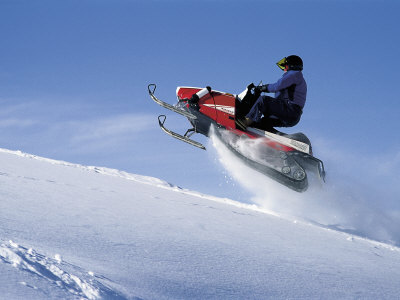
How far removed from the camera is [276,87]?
680 centimetres

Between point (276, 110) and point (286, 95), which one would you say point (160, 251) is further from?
point (286, 95)

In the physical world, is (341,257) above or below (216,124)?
below

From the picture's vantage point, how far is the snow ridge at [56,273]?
8.05ft

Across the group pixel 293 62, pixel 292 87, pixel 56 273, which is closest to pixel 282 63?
pixel 293 62

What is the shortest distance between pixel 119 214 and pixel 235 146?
289 cm

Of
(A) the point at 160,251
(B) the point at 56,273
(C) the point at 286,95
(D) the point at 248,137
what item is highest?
(C) the point at 286,95

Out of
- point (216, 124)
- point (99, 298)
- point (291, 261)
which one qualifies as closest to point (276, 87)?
point (216, 124)

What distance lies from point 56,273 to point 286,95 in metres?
5.02

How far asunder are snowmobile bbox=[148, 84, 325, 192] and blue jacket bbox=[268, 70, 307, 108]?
413 millimetres

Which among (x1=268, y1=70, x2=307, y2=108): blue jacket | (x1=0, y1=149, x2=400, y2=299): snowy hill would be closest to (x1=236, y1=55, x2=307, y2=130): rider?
(x1=268, y1=70, x2=307, y2=108): blue jacket

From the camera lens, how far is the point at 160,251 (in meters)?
3.59

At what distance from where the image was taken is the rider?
6.76 m

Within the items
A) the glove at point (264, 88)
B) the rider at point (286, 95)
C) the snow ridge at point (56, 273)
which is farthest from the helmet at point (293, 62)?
the snow ridge at point (56, 273)

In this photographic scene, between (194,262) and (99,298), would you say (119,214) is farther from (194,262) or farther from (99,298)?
(99,298)
